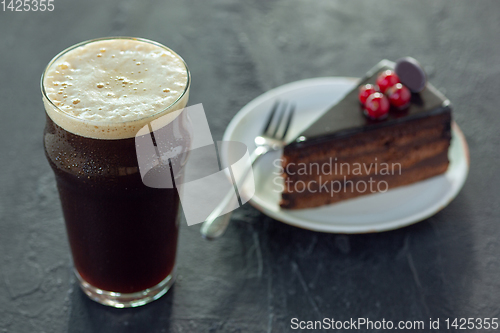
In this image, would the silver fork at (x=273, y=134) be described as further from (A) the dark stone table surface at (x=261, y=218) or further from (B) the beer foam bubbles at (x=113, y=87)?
(B) the beer foam bubbles at (x=113, y=87)

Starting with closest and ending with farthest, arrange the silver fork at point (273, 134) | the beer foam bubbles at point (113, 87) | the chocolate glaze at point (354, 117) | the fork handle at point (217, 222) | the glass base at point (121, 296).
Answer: the beer foam bubbles at point (113, 87), the glass base at point (121, 296), the fork handle at point (217, 222), the silver fork at point (273, 134), the chocolate glaze at point (354, 117)

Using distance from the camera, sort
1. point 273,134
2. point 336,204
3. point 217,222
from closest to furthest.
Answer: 1. point 217,222
2. point 336,204
3. point 273,134

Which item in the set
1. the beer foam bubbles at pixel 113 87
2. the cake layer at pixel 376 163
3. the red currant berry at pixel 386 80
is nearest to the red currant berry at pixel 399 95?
the red currant berry at pixel 386 80

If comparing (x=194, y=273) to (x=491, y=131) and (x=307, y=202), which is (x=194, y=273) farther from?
(x=491, y=131)

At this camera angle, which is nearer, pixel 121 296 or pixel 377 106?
pixel 121 296

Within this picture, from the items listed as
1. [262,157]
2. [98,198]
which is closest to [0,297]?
[98,198]

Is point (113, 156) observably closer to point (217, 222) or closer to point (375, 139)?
point (217, 222)

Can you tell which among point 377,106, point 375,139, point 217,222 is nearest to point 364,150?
point 375,139
